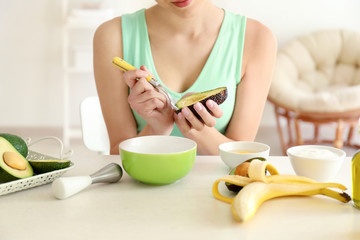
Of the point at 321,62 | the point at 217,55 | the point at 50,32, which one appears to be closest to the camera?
the point at 217,55


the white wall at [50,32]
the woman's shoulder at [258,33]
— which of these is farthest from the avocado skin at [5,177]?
the white wall at [50,32]

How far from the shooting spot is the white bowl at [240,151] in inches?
35.8

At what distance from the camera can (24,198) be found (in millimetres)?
774

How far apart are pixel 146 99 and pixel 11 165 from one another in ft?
1.28

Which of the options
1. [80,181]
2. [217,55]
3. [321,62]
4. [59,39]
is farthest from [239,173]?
[59,39]

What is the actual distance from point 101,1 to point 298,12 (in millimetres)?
1827

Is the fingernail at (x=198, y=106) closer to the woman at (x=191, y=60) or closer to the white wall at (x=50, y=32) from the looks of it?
the woman at (x=191, y=60)

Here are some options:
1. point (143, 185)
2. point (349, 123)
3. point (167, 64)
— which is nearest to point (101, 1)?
point (349, 123)

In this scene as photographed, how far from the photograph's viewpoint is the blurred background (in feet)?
12.5

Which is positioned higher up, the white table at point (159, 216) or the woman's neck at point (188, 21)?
the woman's neck at point (188, 21)

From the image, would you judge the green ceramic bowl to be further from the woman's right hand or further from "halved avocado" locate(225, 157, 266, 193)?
the woman's right hand

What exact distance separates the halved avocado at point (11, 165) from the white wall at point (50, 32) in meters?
3.21

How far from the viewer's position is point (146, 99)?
1.06m

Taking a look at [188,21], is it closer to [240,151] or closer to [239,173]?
[240,151]
